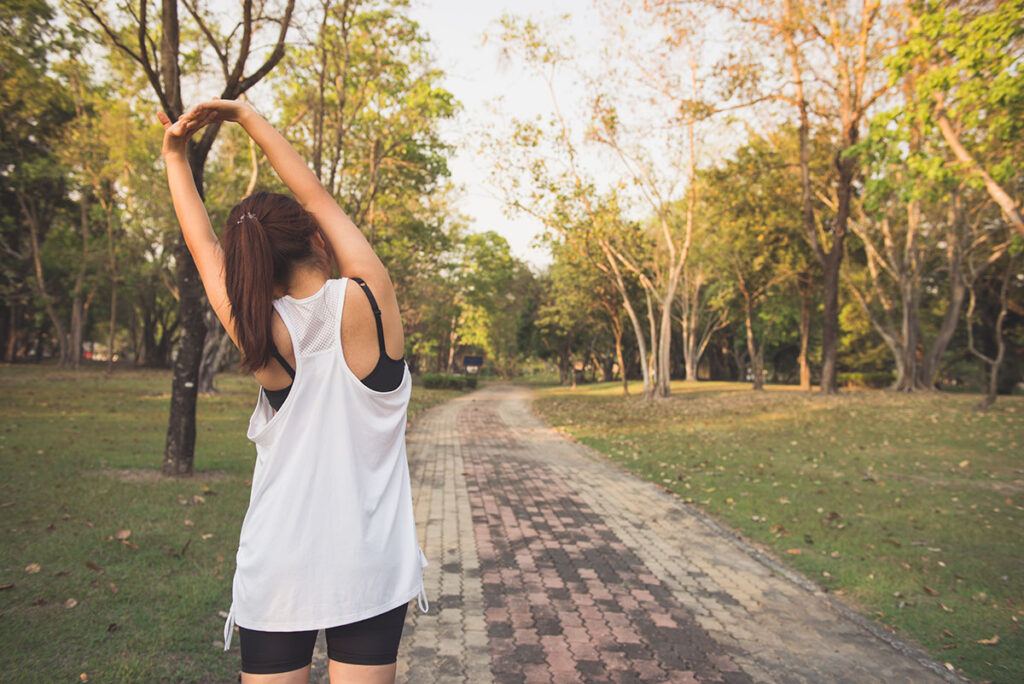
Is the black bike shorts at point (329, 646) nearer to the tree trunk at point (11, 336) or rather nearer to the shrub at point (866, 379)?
the shrub at point (866, 379)

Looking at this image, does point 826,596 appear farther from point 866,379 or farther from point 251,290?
point 866,379

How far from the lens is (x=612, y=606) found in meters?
4.47

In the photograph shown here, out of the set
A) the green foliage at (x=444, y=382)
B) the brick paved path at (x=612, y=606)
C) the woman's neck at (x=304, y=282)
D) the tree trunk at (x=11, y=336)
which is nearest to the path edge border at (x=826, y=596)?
the brick paved path at (x=612, y=606)

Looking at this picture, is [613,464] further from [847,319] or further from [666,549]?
[847,319]

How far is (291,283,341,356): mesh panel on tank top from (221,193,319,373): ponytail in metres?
0.07

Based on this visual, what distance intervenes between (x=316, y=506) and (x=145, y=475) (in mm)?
7198

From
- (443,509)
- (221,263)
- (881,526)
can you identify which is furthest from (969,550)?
(221,263)

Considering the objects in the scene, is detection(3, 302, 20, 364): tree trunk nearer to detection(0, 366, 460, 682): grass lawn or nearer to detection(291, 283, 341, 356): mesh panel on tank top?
detection(0, 366, 460, 682): grass lawn

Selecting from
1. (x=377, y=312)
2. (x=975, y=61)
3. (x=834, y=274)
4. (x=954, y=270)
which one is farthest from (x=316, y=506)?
(x=954, y=270)

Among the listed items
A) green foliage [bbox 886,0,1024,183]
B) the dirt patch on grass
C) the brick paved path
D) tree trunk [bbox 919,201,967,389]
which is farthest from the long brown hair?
tree trunk [bbox 919,201,967,389]

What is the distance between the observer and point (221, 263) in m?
1.57

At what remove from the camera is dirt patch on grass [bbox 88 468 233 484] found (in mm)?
7250

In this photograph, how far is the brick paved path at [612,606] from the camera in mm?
3604

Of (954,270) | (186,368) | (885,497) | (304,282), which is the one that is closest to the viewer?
(304,282)
